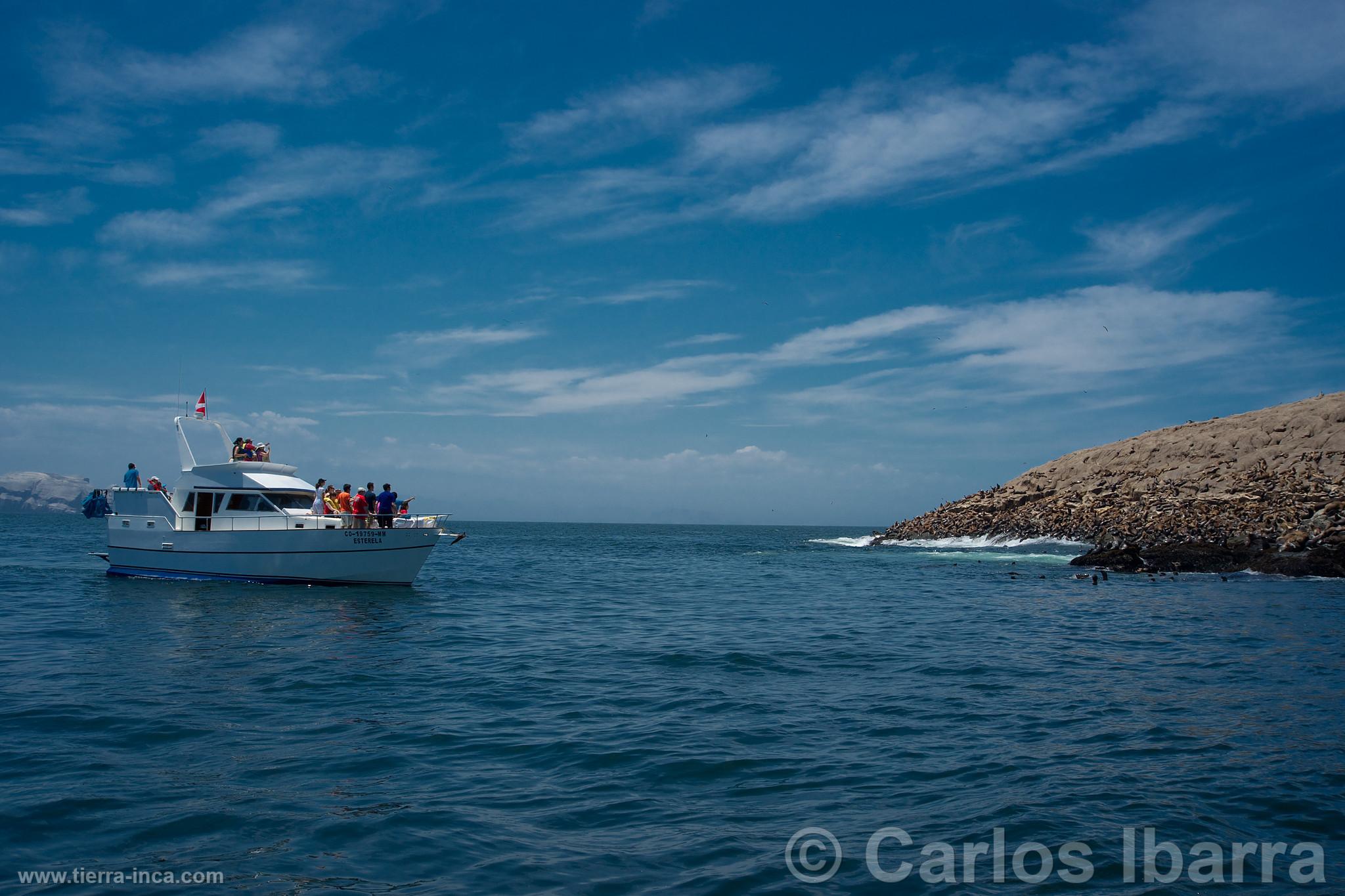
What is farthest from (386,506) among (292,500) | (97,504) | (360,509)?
(97,504)

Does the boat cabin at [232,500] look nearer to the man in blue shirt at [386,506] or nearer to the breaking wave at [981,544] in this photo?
the man in blue shirt at [386,506]

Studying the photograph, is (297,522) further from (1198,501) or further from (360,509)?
(1198,501)

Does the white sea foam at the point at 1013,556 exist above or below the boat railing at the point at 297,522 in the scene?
below

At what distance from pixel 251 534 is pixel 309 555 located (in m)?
2.28

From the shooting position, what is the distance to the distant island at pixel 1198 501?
1302 inches

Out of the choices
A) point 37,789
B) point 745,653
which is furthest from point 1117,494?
point 37,789

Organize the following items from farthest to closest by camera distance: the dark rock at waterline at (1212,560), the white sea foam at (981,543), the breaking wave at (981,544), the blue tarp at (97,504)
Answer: the white sea foam at (981,543), the breaking wave at (981,544), the blue tarp at (97,504), the dark rock at waterline at (1212,560)

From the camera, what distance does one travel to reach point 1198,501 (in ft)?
135

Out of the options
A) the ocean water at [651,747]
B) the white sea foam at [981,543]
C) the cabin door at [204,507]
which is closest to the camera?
the ocean water at [651,747]

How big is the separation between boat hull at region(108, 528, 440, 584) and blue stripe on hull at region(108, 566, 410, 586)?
0.02 metres

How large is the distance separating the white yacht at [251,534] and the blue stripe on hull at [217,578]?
33mm

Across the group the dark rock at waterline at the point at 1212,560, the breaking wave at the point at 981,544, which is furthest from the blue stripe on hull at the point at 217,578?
the breaking wave at the point at 981,544

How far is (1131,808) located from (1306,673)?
796 centimetres

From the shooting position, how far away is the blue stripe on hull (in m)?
27.3
